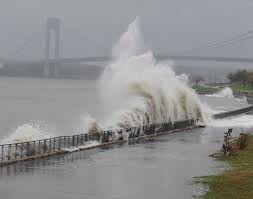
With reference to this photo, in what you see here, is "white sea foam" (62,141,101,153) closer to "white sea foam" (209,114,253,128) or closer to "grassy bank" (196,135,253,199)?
"grassy bank" (196,135,253,199)

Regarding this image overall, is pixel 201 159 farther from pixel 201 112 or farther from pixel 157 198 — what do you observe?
pixel 201 112

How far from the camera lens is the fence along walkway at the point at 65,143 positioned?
2870 cm

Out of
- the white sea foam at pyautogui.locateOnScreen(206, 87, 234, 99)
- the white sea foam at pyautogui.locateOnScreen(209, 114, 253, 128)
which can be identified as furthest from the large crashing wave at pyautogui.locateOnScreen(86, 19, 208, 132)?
the white sea foam at pyautogui.locateOnScreen(206, 87, 234, 99)

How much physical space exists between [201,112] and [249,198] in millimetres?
41670

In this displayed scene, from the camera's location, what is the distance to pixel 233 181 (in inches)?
917

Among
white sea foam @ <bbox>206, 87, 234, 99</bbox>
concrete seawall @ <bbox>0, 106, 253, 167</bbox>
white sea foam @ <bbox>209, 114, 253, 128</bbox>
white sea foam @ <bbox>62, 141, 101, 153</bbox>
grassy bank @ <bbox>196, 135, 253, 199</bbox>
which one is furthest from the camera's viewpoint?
white sea foam @ <bbox>206, 87, 234, 99</bbox>

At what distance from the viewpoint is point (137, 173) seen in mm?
25406

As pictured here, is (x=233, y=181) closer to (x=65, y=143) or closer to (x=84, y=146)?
(x=84, y=146)

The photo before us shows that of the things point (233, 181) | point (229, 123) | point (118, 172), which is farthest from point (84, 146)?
point (229, 123)

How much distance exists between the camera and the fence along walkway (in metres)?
28.7

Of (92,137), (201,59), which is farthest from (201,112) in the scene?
(201,59)

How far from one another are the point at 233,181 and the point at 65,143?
512 inches

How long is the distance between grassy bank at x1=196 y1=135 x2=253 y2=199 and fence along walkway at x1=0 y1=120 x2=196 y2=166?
7969 mm

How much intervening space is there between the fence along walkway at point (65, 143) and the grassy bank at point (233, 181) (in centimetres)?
797
